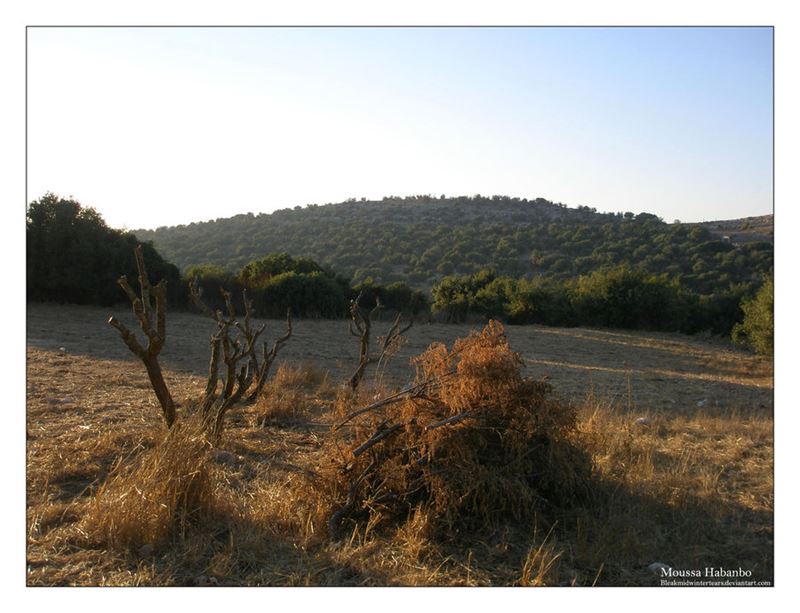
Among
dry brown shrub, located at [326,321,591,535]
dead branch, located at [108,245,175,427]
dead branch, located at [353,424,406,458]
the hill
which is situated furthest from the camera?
the hill

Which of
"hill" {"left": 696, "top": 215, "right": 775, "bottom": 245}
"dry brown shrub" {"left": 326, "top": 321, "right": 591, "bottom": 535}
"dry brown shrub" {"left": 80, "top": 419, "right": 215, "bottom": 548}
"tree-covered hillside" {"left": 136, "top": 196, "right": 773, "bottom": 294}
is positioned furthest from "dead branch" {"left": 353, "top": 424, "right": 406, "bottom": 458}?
"hill" {"left": 696, "top": 215, "right": 775, "bottom": 245}

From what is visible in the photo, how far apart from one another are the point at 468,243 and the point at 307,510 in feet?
115

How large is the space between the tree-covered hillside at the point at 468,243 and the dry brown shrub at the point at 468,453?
990 inches

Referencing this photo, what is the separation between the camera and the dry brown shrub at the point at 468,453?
3.18m

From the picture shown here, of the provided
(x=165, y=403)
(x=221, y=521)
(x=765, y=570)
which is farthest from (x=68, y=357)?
(x=765, y=570)

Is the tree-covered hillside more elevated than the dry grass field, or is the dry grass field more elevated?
the tree-covered hillside

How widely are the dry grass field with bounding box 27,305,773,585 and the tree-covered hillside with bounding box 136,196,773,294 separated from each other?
76.3 ft

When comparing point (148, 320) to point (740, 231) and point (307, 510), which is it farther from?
point (740, 231)

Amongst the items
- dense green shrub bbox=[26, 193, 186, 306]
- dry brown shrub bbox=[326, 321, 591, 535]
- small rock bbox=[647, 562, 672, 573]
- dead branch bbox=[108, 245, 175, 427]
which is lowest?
small rock bbox=[647, 562, 672, 573]

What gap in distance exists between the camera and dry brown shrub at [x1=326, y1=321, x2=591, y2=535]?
3182mm

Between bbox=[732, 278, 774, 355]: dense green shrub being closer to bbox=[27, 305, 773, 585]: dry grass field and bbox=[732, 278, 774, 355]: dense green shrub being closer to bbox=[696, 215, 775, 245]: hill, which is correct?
bbox=[27, 305, 773, 585]: dry grass field

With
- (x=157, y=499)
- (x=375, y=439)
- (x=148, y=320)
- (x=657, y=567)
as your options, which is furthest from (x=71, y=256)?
(x=657, y=567)

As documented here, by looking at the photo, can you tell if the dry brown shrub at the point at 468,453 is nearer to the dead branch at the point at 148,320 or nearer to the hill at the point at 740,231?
the dead branch at the point at 148,320

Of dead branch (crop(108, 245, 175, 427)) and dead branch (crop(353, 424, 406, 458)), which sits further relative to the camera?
dead branch (crop(108, 245, 175, 427))
